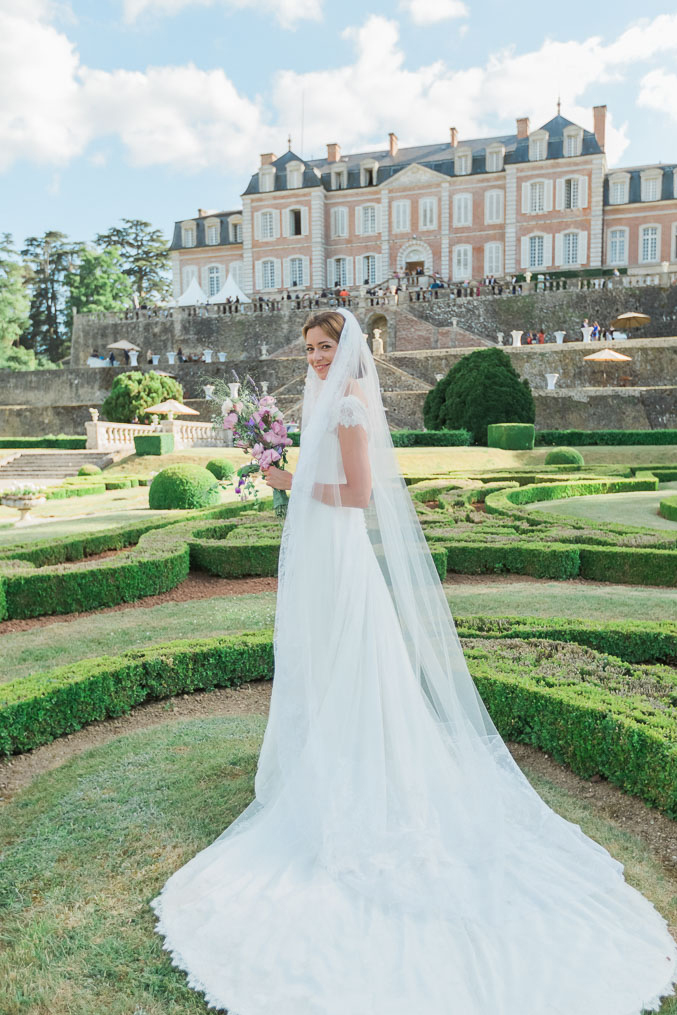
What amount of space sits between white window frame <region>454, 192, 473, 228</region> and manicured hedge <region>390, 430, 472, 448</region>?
2391cm

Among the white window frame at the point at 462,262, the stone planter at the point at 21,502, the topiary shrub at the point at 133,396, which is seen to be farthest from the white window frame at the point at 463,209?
the stone planter at the point at 21,502

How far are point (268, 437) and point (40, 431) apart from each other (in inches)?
1131

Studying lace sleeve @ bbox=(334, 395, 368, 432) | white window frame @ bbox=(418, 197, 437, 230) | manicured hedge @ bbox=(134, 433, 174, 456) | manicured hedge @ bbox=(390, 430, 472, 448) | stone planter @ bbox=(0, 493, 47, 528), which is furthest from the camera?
white window frame @ bbox=(418, 197, 437, 230)

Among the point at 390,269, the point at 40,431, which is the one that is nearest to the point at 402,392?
the point at 40,431

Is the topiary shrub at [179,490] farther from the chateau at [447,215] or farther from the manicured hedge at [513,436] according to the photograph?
the chateau at [447,215]

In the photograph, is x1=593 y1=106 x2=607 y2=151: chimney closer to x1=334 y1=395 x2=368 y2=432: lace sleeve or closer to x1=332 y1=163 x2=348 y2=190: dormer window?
x1=332 y1=163 x2=348 y2=190: dormer window

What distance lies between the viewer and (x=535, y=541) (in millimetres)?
7211

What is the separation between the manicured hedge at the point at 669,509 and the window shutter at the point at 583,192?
31545mm

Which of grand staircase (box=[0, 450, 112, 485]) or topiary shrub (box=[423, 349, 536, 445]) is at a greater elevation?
topiary shrub (box=[423, 349, 536, 445])

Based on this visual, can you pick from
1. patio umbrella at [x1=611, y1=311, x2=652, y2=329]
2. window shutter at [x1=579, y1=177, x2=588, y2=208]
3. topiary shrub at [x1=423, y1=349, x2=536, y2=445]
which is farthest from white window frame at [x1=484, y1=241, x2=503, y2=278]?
topiary shrub at [x1=423, y1=349, x2=536, y2=445]

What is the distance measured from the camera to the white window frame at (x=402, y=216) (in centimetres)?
3966

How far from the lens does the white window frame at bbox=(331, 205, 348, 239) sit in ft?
135

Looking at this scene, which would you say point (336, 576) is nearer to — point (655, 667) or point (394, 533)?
point (394, 533)

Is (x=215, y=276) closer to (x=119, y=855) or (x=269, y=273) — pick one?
(x=269, y=273)
